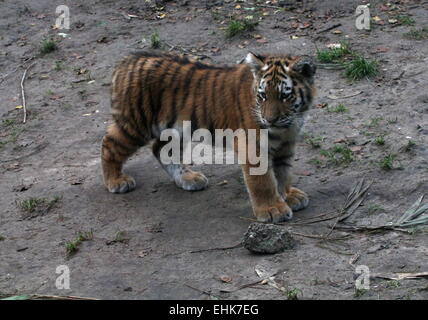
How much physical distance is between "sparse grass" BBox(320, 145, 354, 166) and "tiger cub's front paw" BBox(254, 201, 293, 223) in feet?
3.46

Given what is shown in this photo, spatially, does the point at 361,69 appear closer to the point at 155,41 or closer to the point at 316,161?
the point at 316,161

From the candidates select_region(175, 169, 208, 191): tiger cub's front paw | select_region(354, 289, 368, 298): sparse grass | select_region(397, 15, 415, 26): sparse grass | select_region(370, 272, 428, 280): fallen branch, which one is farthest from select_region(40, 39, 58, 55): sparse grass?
select_region(354, 289, 368, 298): sparse grass

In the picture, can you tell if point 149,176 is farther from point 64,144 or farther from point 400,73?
point 400,73

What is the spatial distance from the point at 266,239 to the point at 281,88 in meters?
1.24

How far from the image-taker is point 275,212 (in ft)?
19.6

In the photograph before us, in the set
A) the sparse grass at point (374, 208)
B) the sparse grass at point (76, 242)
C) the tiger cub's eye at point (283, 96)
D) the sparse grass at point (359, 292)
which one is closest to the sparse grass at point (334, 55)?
the tiger cub's eye at point (283, 96)

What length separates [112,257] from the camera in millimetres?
5652

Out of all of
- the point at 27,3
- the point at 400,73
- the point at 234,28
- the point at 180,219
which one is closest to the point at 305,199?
the point at 180,219

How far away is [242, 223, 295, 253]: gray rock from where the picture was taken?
5324mm

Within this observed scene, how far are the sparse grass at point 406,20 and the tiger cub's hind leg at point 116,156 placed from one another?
14.1 ft

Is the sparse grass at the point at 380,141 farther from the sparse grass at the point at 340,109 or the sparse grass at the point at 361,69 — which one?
the sparse grass at the point at 361,69

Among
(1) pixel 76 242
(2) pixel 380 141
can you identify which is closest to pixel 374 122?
(2) pixel 380 141

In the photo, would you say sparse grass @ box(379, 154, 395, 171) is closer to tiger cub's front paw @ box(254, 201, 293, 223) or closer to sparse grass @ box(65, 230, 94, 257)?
tiger cub's front paw @ box(254, 201, 293, 223)

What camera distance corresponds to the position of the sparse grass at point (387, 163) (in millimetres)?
6469
